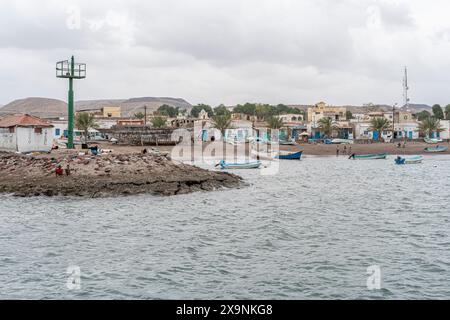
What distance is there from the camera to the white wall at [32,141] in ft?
171

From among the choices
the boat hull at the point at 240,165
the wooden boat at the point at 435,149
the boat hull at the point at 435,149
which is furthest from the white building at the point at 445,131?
the boat hull at the point at 240,165

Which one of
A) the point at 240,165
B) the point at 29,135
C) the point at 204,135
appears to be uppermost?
the point at 29,135

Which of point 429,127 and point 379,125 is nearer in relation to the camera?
point 379,125

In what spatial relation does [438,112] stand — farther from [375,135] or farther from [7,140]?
[7,140]

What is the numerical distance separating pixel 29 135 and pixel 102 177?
1589 cm

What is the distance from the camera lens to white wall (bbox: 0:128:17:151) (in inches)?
2072

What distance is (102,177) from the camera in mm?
39656

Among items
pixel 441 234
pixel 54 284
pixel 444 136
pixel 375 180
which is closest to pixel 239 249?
pixel 54 284

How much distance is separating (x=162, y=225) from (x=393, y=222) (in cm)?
1220

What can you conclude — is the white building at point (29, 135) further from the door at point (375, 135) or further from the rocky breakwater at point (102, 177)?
the door at point (375, 135)

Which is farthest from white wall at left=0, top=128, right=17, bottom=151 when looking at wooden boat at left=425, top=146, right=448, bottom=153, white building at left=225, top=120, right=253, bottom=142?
wooden boat at left=425, top=146, right=448, bottom=153

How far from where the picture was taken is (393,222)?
30.7 metres

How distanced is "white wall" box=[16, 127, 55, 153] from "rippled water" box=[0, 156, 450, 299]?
16.4m

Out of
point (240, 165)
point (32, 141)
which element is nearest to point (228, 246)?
point (32, 141)
